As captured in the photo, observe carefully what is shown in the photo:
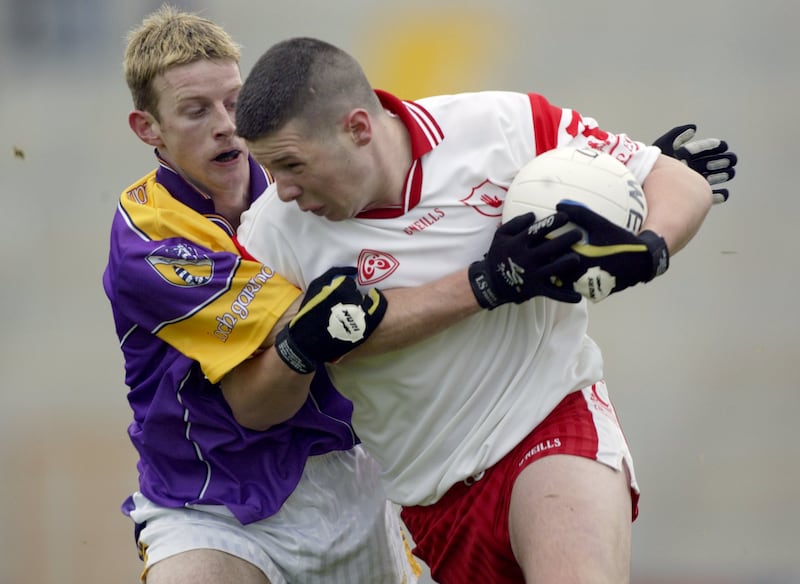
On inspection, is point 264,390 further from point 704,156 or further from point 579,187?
point 704,156

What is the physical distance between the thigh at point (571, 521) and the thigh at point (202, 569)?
0.84m

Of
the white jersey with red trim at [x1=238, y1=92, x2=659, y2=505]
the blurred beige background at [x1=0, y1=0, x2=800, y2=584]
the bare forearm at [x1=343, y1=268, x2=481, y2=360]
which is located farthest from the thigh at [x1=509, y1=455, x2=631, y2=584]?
the blurred beige background at [x1=0, y1=0, x2=800, y2=584]

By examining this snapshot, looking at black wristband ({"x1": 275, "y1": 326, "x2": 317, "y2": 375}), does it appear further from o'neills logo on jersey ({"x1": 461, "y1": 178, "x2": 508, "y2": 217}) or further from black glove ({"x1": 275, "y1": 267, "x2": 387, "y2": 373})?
o'neills logo on jersey ({"x1": 461, "y1": 178, "x2": 508, "y2": 217})

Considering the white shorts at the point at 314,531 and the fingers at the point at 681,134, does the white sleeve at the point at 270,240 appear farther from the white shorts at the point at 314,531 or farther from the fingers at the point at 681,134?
the fingers at the point at 681,134

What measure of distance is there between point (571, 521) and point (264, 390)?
823 mm

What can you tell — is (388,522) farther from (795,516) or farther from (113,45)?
(113,45)

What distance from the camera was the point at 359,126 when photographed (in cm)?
270

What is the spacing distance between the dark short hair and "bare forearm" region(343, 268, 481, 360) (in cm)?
44

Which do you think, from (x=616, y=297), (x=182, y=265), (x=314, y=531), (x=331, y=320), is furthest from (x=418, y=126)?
(x=616, y=297)

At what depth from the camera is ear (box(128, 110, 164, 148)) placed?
3.20 m

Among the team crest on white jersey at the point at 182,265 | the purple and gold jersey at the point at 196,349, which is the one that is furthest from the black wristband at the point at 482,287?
the team crest on white jersey at the point at 182,265

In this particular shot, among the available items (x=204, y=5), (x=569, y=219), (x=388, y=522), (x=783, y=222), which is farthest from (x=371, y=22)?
(x=569, y=219)

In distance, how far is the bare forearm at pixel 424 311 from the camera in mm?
2625

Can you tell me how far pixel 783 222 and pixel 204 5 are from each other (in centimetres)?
254
